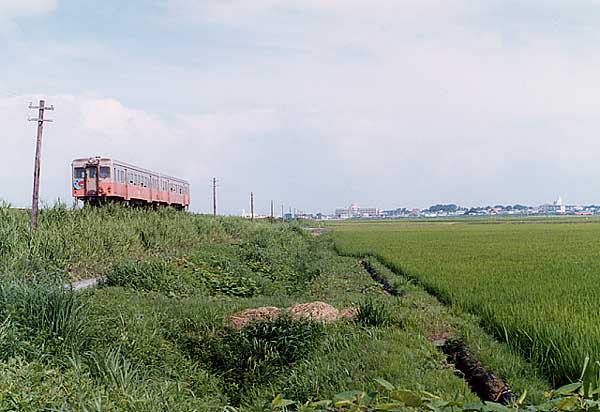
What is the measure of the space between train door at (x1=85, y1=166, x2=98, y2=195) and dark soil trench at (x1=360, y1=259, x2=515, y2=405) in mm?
20564

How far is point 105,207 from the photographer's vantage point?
69.7 ft

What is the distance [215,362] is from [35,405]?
144 inches

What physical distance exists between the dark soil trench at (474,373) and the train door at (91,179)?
20564 mm

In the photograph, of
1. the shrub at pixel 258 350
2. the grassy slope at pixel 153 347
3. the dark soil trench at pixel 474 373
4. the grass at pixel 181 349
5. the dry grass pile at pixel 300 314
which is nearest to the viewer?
the grassy slope at pixel 153 347

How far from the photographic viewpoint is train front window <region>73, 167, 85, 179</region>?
2620 centimetres

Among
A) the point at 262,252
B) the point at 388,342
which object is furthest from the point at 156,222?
the point at 388,342

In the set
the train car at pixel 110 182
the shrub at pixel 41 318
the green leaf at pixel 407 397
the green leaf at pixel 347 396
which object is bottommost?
the shrub at pixel 41 318

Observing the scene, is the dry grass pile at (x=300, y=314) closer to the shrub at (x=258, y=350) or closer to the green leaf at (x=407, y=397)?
the shrub at (x=258, y=350)

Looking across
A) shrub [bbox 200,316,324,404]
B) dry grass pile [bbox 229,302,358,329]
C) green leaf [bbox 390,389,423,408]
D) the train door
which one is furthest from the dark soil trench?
the train door

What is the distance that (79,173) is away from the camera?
86.5ft

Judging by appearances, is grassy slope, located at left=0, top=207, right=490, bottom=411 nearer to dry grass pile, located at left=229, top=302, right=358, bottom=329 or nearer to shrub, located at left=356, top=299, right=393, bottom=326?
shrub, located at left=356, top=299, right=393, bottom=326

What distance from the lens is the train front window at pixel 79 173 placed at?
26.2m

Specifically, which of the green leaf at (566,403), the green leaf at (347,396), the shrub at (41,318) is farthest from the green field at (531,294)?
the shrub at (41,318)

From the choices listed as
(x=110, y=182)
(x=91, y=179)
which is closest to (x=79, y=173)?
(x=91, y=179)
